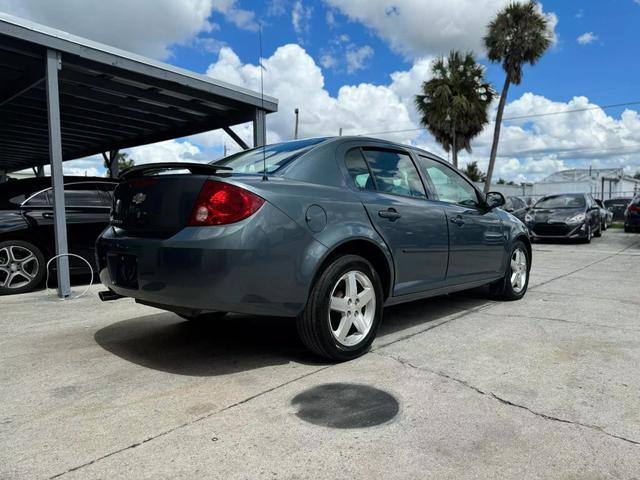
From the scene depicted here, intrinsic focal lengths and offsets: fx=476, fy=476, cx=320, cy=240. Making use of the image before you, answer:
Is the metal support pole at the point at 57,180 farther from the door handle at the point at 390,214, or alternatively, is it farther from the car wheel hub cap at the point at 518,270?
the car wheel hub cap at the point at 518,270

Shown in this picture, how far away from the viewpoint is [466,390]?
2689 mm

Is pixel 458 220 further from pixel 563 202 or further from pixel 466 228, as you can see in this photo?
pixel 563 202

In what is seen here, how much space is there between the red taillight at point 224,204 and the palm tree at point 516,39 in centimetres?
2123

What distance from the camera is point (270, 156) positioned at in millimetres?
3527

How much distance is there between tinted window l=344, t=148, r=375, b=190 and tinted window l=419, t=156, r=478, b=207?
2.76 ft

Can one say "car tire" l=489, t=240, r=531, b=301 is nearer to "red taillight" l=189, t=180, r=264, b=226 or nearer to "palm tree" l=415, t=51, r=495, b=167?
"red taillight" l=189, t=180, r=264, b=226

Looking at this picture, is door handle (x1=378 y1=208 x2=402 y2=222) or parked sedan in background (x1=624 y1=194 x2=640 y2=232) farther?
parked sedan in background (x1=624 y1=194 x2=640 y2=232)

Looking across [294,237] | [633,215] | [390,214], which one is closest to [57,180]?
[294,237]

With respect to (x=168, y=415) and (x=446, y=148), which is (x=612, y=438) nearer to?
(x=168, y=415)

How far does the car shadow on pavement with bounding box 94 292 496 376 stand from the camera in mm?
3156

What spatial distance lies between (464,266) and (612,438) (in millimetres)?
2261

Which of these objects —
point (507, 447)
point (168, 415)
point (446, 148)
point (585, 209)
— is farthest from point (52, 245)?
point (446, 148)

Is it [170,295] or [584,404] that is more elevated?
[170,295]

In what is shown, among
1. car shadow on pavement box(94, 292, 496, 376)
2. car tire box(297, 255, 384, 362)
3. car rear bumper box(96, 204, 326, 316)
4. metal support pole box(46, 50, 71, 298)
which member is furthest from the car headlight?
metal support pole box(46, 50, 71, 298)
